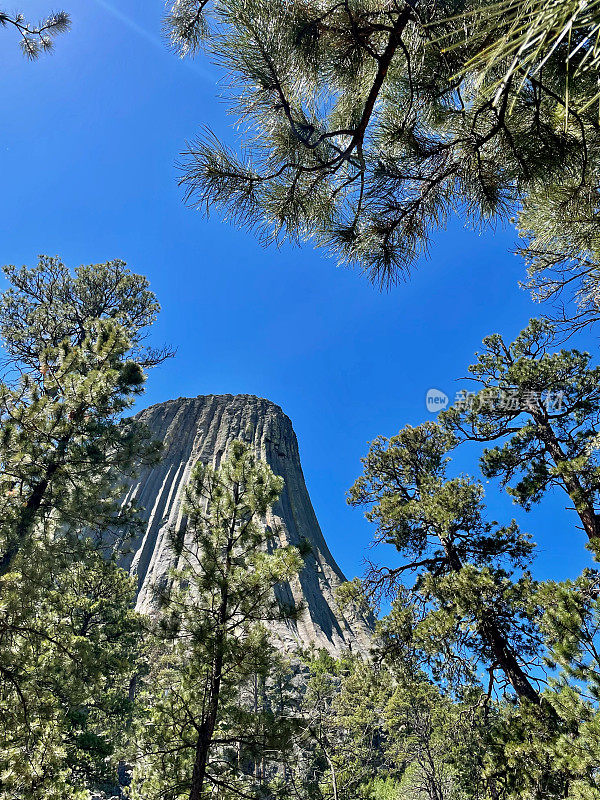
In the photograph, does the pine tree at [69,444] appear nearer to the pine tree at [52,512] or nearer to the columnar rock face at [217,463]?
the pine tree at [52,512]

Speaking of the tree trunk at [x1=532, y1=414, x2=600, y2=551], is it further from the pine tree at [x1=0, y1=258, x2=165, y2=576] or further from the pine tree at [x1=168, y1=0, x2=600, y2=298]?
the pine tree at [x1=0, y1=258, x2=165, y2=576]

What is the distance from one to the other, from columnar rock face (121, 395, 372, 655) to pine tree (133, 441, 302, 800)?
35.2 m

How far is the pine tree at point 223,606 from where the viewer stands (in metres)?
4.54

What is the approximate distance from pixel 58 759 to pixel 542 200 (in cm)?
831

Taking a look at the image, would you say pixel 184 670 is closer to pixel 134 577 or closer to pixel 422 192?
pixel 422 192

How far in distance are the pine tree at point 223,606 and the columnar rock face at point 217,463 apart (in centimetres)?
3524

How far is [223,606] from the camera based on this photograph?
191 inches

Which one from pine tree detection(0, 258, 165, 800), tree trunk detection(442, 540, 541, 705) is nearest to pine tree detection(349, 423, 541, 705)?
tree trunk detection(442, 540, 541, 705)

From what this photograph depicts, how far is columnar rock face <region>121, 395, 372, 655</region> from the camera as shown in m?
44.6

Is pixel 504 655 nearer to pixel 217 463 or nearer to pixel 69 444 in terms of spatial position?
pixel 69 444

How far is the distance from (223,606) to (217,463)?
52.6 meters

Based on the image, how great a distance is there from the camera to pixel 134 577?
13.9m

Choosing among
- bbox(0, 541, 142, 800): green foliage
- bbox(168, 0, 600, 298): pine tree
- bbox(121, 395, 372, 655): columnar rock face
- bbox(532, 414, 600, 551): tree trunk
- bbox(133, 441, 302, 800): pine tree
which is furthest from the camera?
bbox(121, 395, 372, 655): columnar rock face

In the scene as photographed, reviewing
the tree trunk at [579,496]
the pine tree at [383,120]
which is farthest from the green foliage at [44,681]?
the tree trunk at [579,496]
